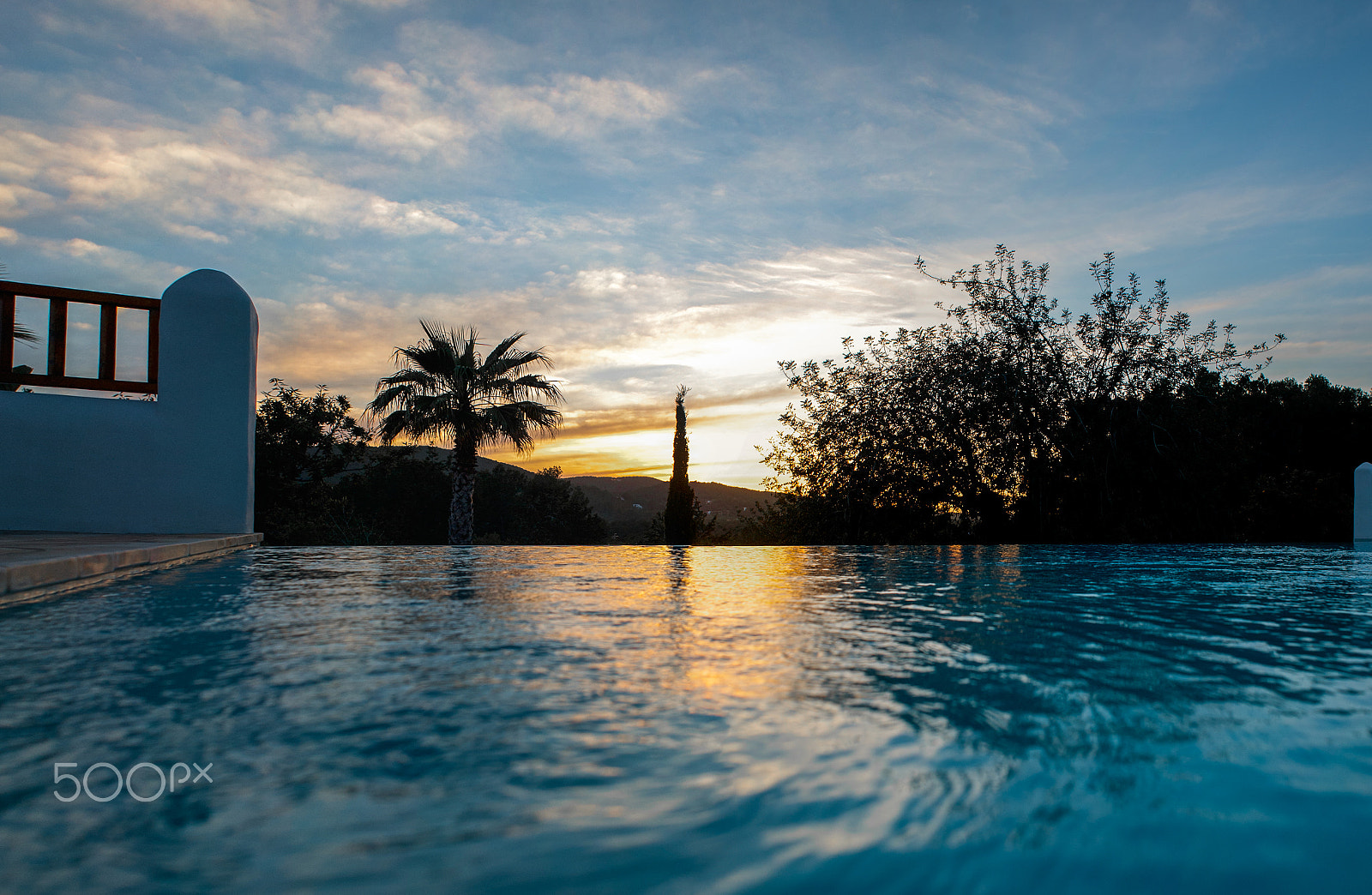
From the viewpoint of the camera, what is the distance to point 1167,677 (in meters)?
1.81

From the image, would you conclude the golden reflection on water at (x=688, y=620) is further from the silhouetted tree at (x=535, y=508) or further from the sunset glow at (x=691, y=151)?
the silhouetted tree at (x=535, y=508)

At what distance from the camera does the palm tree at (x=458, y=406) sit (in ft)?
47.8

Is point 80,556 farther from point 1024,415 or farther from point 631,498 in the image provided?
point 631,498

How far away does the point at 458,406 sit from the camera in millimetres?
14742

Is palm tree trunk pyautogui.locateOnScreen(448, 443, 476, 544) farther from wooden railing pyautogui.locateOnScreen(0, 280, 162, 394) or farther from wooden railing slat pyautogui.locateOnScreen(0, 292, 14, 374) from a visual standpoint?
wooden railing slat pyautogui.locateOnScreen(0, 292, 14, 374)

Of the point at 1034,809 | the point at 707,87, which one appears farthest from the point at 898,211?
the point at 1034,809

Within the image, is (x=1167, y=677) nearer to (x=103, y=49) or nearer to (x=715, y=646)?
(x=715, y=646)

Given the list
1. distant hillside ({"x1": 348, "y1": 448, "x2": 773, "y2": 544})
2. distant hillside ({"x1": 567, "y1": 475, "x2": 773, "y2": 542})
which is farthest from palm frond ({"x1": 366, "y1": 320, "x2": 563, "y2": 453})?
distant hillside ({"x1": 567, "y1": 475, "x2": 773, "y2": 542})

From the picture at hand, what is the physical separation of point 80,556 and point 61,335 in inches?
168

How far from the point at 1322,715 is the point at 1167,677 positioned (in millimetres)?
334

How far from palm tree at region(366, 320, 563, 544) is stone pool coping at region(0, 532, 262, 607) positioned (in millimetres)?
8030

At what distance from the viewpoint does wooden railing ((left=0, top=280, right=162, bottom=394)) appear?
6.64m

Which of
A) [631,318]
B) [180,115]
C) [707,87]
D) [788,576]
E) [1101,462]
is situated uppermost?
[707,87]

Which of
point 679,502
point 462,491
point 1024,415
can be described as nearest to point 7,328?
A: point 462,491
